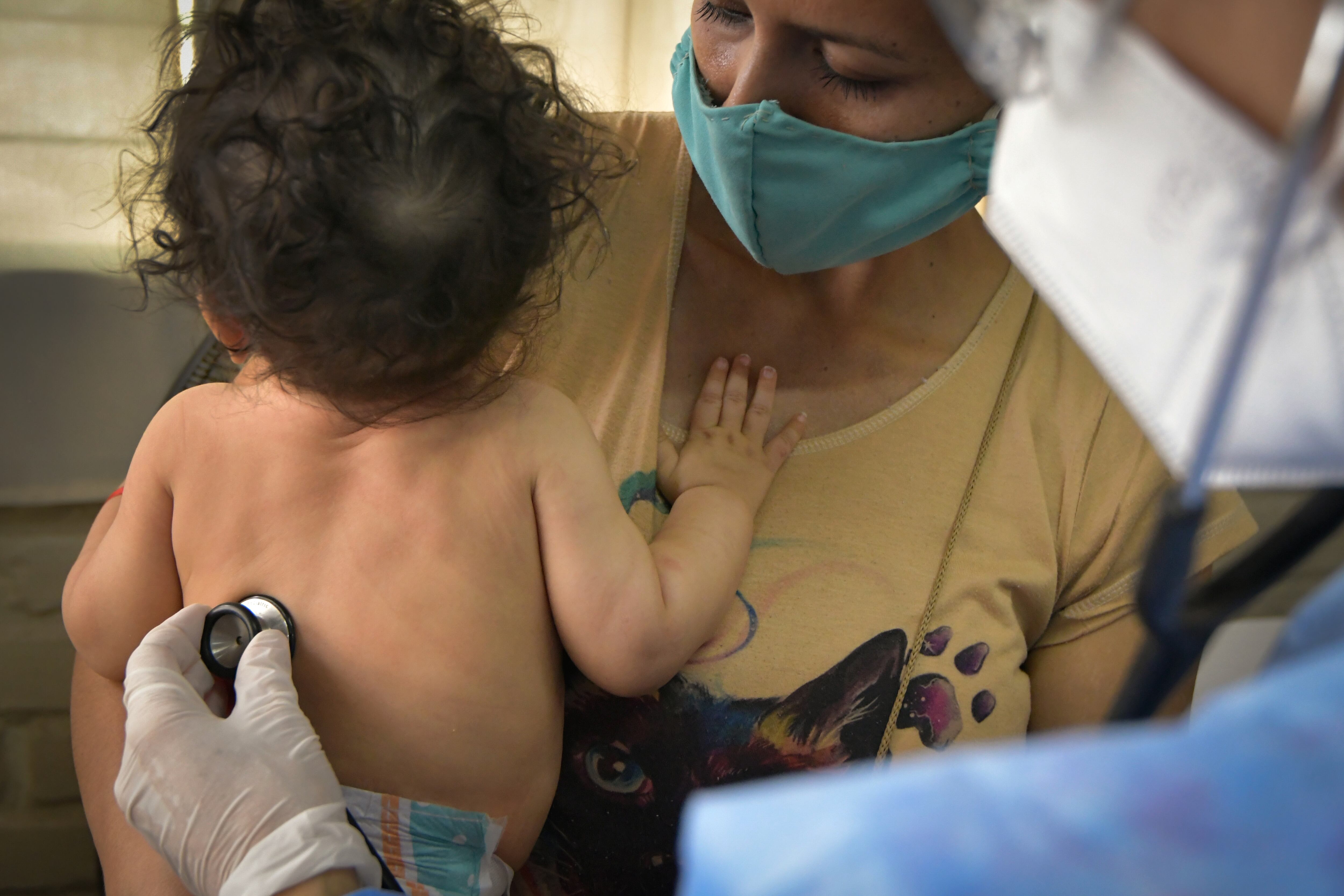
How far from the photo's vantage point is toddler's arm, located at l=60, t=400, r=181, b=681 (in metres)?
1.02

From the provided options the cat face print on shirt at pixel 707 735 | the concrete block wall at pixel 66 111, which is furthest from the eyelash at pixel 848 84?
the concrete block wall at pixel 66 111

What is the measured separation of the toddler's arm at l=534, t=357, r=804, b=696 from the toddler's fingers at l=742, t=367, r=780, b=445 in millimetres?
76

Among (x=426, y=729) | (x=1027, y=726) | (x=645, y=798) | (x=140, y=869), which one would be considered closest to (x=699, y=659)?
(x=645, y=798)

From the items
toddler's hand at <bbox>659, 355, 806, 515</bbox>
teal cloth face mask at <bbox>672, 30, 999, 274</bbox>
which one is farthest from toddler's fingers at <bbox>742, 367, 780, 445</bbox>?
teal cloth face mask at <bbox>672, 30, 999, 274</bbox>

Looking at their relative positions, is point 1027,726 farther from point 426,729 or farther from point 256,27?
point 256,27

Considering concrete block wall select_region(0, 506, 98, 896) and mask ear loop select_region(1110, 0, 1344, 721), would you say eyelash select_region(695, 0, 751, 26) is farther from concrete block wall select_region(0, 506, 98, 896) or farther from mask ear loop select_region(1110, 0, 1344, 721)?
concrete block wall select_region(0, 506, 98, 896)

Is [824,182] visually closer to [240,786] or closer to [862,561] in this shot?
[862,561]

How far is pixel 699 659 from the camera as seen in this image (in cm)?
102

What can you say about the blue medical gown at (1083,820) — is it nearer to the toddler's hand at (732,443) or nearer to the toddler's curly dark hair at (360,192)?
the toddler's curly dark hair at (360,192)

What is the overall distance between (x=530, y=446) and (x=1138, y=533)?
2.17ft

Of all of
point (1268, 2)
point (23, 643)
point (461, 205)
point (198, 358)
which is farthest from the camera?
point (23, 643)

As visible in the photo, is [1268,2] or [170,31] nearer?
[1268,2]

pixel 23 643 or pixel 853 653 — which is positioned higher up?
pixel 853 653

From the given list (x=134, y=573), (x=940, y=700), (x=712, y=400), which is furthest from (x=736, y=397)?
(x=134, y=573)
